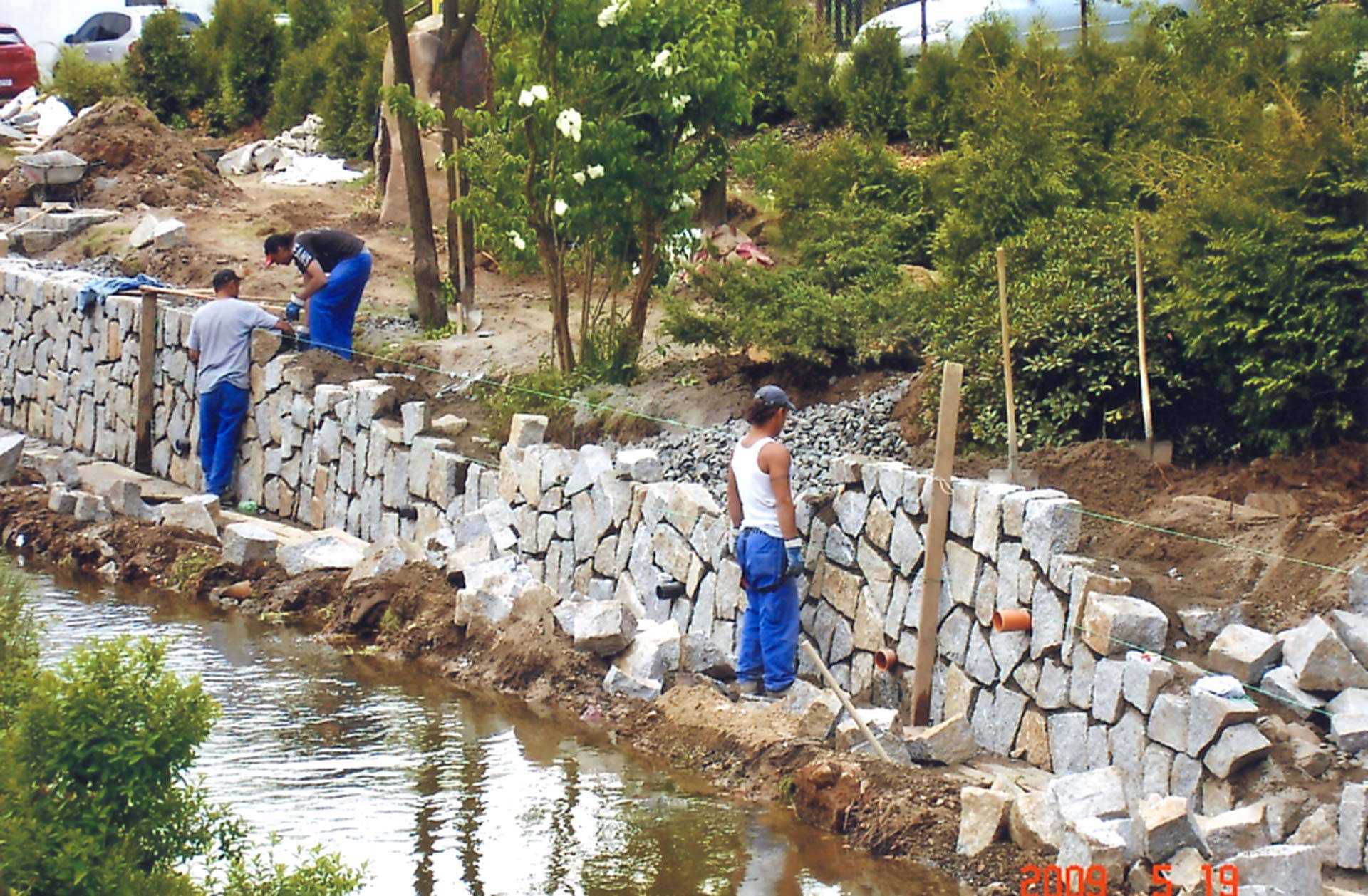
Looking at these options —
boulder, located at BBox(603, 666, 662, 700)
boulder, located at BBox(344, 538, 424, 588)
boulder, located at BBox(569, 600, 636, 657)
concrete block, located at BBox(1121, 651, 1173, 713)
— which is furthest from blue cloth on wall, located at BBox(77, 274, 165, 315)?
concrete block, located at BBox(1121, 651, 1173, 713)

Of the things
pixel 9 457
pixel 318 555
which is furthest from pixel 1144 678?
pixel 9 457

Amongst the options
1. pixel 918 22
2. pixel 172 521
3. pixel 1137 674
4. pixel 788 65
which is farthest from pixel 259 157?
pixel 1137 674

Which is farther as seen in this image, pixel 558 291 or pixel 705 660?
pixel 558 291

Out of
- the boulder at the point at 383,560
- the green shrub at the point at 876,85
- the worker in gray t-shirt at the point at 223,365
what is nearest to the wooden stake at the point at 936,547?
the boulder at the point at 383,560

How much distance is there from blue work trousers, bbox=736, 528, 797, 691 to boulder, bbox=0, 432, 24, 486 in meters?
8.24

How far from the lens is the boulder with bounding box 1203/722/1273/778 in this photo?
6168 mm

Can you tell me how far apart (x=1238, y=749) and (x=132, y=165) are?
18.4 m

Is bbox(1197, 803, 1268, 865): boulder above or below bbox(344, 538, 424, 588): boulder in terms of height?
below

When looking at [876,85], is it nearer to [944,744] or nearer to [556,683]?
[556,683]

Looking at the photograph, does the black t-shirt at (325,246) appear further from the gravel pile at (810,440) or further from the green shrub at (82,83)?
the green shrub at (82,83)

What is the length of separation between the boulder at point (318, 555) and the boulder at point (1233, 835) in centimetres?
708

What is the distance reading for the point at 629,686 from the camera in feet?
29.7

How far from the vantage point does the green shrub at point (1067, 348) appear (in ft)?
32.4
